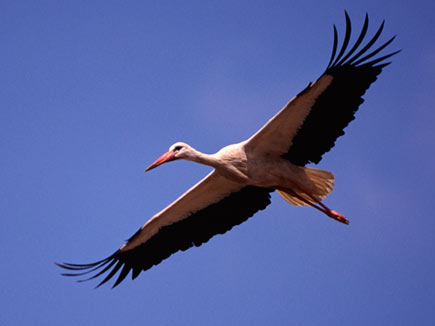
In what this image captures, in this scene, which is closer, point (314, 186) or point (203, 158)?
point (203, 158)

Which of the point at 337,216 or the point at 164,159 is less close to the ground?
the point at 164,159

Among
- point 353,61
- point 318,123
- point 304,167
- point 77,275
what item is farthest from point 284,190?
point 77,275

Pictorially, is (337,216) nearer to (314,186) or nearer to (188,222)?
(314,186)

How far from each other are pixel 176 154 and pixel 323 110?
1.84 metres

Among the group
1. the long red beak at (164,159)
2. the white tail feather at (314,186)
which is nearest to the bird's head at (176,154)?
the long red beak at (164,159)

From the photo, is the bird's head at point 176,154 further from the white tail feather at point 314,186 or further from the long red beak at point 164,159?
the white tail feather at point 314,186

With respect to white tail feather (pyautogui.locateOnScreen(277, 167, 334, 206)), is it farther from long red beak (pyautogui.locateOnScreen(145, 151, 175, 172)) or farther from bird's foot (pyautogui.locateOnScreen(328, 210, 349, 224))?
long red beak (pyautogui.locateOnScreen(145, 151, 175, 172))

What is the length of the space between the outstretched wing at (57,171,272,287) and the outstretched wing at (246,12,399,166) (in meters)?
0.82

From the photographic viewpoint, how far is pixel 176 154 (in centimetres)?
848

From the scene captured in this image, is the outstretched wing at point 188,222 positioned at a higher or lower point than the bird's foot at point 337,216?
higher

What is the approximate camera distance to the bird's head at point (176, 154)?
27.6 ft

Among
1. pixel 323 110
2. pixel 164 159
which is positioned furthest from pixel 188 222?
pixel 323 110

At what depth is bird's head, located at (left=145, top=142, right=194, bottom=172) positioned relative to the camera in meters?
8.42

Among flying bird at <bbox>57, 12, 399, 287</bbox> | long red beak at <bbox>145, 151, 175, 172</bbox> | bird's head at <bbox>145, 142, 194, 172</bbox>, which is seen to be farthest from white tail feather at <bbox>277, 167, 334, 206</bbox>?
long red beak at <bbox>145, 151, 175, 172</bbox>
